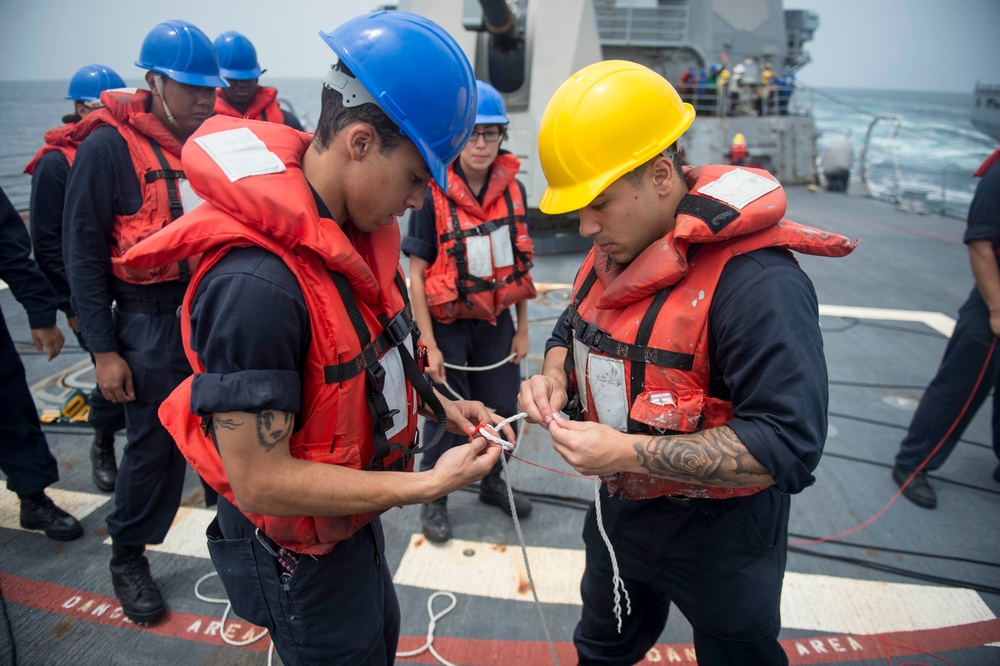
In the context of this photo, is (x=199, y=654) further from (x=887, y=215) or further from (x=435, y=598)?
(x=887, y=215)

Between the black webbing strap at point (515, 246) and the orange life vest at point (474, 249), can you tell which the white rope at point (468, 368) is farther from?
the black webbing strap at point (515, 246)

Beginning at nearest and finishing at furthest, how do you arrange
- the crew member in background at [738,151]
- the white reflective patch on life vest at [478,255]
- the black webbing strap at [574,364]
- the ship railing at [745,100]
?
the black webbing strap at [574,364]
the white reflective patch on life vest at [478,255]
the crew member in background at [738,151]
the ship railing at [745,100]

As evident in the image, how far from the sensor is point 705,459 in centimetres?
149

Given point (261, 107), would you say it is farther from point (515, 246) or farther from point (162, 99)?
point (515, 246)

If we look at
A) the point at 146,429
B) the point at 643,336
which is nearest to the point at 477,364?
the point at 146,429

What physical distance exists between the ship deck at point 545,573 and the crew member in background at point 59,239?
0.20 meters

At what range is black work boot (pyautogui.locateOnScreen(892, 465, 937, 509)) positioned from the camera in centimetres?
363

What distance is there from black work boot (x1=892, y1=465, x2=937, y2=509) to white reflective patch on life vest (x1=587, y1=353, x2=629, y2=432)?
9.96 feet

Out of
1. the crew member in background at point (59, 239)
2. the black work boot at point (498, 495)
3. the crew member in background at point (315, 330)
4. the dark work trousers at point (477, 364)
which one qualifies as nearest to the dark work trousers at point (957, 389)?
the black work boot at point (498, 495)

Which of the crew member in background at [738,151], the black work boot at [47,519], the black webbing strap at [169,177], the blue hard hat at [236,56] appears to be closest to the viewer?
the black webbing strap at [169,177]

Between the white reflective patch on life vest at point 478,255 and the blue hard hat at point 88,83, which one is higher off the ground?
the blue hard hat at point 88,83

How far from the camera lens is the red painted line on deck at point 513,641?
2541mm

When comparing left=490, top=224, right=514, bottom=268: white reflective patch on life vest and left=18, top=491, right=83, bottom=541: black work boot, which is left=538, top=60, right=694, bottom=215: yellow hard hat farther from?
left=18, top=491, right=83, bottom=541: black work boot

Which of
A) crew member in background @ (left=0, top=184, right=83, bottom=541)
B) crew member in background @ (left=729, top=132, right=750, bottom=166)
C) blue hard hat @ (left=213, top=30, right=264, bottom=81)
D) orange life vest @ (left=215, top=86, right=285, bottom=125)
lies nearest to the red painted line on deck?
crew member in background @ (left=0, top=184, right=83, bottom=541)
